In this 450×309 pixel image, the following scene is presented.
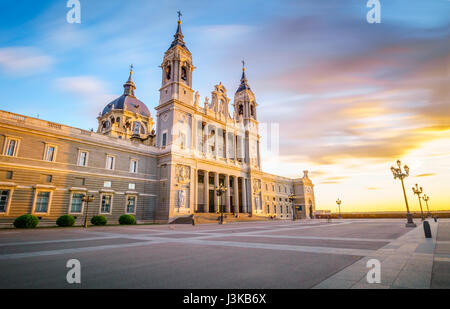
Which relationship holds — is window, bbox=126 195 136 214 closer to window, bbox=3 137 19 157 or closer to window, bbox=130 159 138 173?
window, bbox=130 159 138 173

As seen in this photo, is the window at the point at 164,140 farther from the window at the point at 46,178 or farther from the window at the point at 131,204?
the window at the point at 46,178

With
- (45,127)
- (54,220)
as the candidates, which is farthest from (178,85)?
(54,220)

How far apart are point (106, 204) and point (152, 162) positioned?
31.4 feet

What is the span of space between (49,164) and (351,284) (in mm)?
31103

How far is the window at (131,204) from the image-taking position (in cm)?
3212

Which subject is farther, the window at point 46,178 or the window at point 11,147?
the window at point 46,178

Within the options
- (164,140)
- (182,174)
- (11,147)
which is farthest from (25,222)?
(164,140)

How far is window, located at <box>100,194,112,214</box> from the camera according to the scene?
29.3m

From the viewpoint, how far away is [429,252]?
725 centimetres

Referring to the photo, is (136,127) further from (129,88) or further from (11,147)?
(11,147)

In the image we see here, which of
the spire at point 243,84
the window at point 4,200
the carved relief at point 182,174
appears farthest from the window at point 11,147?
the spire at point 243,84

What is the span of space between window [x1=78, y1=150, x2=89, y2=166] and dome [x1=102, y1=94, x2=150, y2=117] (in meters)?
39.7

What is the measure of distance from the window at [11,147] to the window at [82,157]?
6.00 m
